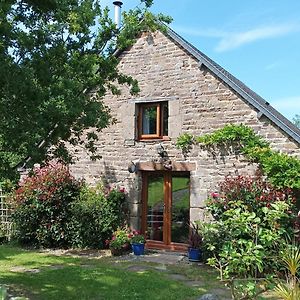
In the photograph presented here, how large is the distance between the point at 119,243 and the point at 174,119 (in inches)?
151

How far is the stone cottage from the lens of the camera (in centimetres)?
1088

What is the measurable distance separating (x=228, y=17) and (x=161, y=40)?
2595mm

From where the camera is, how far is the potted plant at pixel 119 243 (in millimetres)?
11167

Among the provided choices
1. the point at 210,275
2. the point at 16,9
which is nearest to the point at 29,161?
the point at 16,9

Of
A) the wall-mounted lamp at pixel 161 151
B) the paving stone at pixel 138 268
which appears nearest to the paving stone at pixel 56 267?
the paving stone at pixel 138 268

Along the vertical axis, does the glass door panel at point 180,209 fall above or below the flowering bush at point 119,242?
above

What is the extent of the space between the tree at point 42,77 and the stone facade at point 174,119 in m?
2.64

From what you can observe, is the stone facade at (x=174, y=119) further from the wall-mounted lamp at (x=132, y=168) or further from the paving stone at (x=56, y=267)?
the paving stone at (x=56, y=267)

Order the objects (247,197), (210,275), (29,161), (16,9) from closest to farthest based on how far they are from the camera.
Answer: (16,9)
(29,161)
(210,275)
(247,197)

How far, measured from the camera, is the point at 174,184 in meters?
11.8

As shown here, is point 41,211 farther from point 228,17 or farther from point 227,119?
point 228,17

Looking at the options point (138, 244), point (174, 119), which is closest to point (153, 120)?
point (174, 119)

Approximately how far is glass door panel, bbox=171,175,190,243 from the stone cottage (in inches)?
1.1

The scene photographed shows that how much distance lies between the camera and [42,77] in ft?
22.4
